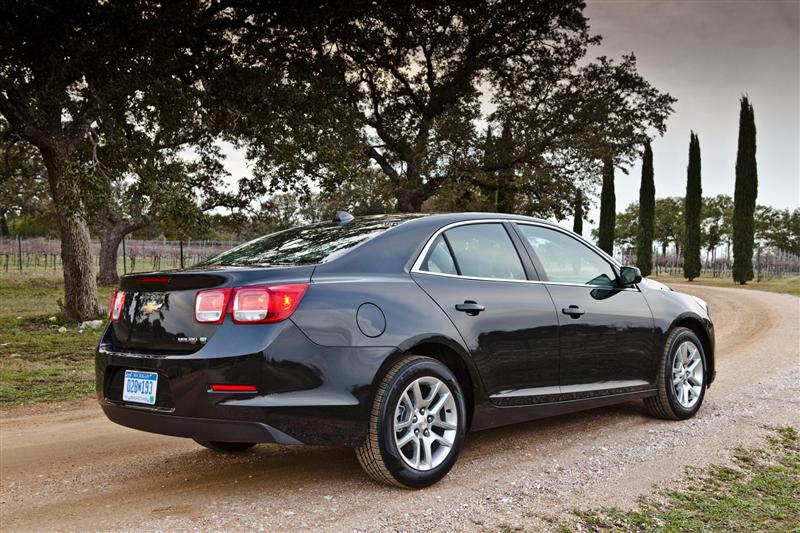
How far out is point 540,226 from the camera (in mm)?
5562

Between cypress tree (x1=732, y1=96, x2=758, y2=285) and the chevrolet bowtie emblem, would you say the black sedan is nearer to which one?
the chevrolet bowtie emblem

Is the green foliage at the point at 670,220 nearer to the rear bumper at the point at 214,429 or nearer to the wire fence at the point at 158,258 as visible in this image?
the wire fence at the point at 158,258

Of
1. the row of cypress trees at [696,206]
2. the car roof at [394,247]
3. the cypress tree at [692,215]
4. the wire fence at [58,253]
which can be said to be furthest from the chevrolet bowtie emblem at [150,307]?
the cypress tree at [692,215]

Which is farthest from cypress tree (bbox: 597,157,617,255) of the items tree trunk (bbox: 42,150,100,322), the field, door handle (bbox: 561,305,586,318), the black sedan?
the black sedan

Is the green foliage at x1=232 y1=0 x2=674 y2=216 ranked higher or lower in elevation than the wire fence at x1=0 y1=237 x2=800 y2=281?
higher

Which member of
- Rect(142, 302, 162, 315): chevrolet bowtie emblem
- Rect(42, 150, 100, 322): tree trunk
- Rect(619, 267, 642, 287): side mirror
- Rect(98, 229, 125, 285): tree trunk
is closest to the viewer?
Rect(142, 302, 162, 315): chevrolet bowtie emblem

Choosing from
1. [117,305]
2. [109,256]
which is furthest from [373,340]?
[109,256]

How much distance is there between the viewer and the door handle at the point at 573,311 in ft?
17.2

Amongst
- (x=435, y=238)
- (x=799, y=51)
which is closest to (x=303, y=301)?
(x=435, y=238)

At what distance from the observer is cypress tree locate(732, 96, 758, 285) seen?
3816cm

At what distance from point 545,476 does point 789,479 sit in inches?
59.6

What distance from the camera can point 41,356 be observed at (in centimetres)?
1166

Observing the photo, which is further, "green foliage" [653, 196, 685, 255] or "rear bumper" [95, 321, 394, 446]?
"green foliage" [653, 196, 685, 255]

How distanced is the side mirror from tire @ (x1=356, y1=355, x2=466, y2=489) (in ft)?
6.39
